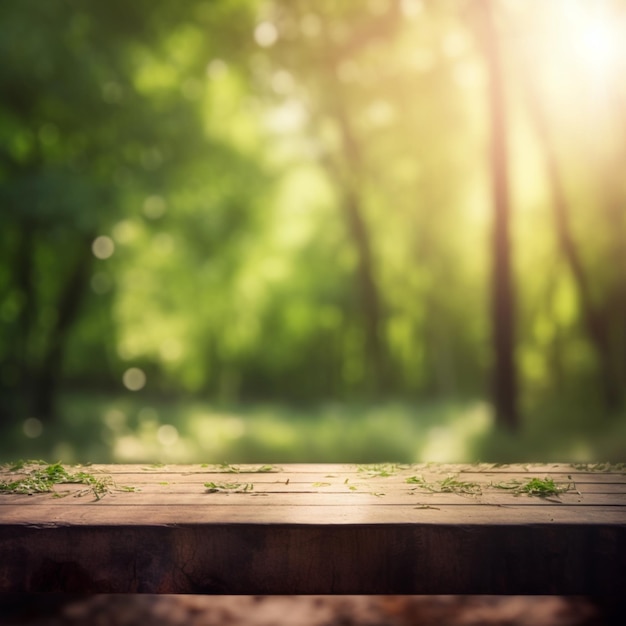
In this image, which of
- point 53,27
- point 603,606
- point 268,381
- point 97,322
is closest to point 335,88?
point 53,27

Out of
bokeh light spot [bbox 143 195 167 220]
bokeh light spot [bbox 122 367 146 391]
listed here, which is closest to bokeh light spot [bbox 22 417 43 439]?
bokeh light spot [bbox 143 195 167 220]

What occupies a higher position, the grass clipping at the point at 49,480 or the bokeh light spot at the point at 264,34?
the bokeh light spot at the point at 264,34

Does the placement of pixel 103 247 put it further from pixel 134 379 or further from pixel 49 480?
pixel 134 379

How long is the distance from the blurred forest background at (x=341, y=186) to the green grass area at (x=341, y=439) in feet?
0.33

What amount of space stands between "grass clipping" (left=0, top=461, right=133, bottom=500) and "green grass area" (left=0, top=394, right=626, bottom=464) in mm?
10635

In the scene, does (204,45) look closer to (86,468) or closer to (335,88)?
(335,88)

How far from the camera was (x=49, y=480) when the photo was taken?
364 centimetres

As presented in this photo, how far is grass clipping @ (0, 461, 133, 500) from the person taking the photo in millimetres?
3357

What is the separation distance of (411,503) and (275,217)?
27050 mm

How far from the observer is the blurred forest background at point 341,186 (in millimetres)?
16922

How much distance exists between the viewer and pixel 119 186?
18.4m

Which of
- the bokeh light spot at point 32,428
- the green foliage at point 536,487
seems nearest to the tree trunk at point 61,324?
the bokeh light spot at point 32,428

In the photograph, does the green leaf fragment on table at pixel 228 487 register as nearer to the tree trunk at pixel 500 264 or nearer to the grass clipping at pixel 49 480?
the grass clipping at pixel 49 480

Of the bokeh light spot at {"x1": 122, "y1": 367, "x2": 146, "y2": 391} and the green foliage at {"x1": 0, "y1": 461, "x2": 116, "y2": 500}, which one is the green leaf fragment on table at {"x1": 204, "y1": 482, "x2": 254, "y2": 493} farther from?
the bokeh light spot at {"x1": 122, "y1": 367, "x2": 146, "y2": 391}
